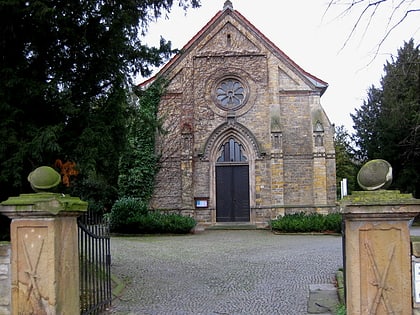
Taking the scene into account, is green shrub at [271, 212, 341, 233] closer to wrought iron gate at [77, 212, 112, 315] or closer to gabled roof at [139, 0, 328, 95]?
gabled roof at [139, 0, 328, 95]

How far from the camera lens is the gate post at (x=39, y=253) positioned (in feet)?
19.4

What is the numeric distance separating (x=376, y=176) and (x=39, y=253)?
390 cm

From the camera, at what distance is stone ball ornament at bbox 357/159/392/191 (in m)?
5.44

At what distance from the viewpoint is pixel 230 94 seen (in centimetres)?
2642

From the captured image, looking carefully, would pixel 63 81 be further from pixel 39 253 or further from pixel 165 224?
pixel 165 224

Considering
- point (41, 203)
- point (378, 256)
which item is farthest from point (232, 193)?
point (378, 256)

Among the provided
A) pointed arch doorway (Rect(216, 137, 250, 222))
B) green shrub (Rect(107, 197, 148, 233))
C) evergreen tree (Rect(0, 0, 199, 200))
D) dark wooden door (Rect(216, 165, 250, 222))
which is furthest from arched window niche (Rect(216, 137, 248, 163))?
evergreen tree (Rect(0, 0, 199, 200))

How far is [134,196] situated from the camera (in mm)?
25500

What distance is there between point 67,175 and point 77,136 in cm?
70

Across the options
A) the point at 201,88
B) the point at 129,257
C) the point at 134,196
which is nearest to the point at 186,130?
the point at 201,88

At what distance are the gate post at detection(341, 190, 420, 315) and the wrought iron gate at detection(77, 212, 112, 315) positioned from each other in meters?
3.52

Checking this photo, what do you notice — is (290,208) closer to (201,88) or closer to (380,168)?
(201,88)

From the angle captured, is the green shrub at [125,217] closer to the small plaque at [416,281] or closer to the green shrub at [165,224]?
the green shrub at [165,224]

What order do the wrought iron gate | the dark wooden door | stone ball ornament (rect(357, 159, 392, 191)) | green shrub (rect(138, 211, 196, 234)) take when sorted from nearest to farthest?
stone ball ornament (rect(357, 159, 392, 191)), the wrought iron gate, green shrub (rect(138, 211, 196, 234)), the dark wooden door
